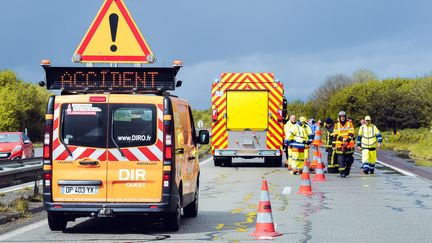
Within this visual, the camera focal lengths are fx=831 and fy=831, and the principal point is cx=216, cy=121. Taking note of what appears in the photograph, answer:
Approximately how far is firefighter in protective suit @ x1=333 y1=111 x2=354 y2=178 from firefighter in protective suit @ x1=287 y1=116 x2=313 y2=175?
0.91 metres

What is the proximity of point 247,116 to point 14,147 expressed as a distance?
28.0ft

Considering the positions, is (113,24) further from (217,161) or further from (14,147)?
(14,147)

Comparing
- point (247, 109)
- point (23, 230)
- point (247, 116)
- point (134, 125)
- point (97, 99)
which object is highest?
point (247, 109)

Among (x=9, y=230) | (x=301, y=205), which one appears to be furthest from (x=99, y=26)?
(x=301, y=205)

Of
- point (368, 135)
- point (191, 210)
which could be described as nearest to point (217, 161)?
point (368, 135)

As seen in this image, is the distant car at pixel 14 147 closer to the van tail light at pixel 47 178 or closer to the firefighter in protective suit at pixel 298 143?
the firefighter in protective suit at pixel 298 143

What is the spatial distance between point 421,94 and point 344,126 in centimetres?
5441

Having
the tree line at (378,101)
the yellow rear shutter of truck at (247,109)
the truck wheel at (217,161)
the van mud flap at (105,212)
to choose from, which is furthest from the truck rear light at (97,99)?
the tree line at (378,101)

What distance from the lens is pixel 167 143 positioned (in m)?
10.8

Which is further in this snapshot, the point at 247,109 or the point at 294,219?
the point at 247,109

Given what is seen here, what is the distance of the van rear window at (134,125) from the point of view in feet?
35.6

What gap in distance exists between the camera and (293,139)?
2492 cm

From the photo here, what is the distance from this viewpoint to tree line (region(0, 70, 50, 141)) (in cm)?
7362

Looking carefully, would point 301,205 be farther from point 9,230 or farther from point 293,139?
point 293,139
